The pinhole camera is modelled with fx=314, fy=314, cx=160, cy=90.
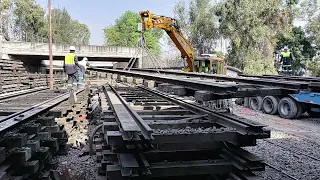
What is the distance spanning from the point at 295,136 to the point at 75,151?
596 centimetres

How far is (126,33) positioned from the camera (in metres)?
78.2

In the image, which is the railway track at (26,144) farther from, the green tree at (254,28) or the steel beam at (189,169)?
the green tree at (254,28)

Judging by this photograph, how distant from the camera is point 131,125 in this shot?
321 centimetres

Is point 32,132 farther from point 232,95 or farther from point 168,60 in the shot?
point 168,60

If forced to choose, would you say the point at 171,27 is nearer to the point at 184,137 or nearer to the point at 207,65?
the point at 207,65

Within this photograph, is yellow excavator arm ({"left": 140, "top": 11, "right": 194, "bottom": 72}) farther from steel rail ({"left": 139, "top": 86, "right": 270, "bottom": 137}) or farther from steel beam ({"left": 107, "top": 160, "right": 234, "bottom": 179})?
steel beam ({"left": 107, "top": 160, "right": 234, "bottom": 179})

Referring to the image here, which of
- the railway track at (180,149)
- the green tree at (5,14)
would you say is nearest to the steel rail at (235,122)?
the railway track at (180,149)

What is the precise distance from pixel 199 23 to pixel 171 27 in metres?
30.1

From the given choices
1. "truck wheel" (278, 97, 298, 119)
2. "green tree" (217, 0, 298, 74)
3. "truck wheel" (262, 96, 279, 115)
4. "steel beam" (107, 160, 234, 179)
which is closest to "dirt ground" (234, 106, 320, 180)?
"truck wheel" (278, 97, 298, 119)

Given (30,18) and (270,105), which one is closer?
(270,105)

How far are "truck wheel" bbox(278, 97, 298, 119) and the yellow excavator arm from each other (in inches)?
220

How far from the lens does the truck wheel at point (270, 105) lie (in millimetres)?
12781

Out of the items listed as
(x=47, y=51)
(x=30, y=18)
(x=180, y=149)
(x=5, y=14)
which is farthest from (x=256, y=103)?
(x=30, y=18)

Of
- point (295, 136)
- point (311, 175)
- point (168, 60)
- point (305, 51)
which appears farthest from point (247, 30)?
point (311, 175)
